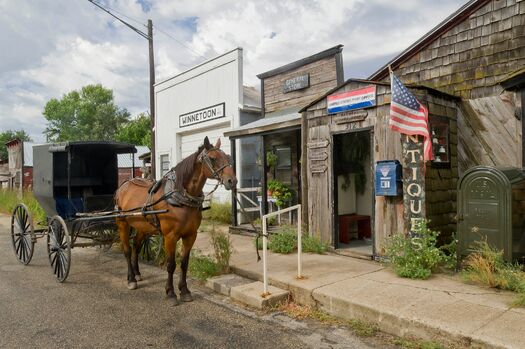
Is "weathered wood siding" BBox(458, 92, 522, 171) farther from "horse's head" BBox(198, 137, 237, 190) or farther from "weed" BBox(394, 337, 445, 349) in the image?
"horse's head" BBox(198, 137, 237, 190)

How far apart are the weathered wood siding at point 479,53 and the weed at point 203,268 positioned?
18.5 feet

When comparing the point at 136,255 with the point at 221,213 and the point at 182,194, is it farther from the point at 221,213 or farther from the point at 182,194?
the point at 221,213

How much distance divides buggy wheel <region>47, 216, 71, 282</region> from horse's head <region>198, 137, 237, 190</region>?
2666 millimetres

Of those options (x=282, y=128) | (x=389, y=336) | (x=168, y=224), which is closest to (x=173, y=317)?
(x=168, y=224)

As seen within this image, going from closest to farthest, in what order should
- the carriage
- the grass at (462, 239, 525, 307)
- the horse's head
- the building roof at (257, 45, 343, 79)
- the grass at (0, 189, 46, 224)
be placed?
the grass at (462, 239, 525, 307), the horse's head, the carriage, the building roof at (257, 45, 343, 79), the grass at (0, 189, 46, 224)

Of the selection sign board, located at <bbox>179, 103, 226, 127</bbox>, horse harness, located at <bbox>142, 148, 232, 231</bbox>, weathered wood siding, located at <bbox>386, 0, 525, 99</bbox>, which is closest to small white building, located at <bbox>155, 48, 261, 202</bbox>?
sign board, located at <bbox>179, 103, 226, 127</bbox>

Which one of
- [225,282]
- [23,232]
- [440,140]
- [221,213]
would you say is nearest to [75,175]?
[23,232]

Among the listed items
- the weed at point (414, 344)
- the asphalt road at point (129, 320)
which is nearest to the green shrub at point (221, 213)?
the asphalt road at point (129, 320)

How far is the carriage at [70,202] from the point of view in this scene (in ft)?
21.8

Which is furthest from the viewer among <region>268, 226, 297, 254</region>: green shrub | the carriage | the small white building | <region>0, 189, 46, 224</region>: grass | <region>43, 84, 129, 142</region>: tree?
<region>43, 84, 129, 142</region>: tree

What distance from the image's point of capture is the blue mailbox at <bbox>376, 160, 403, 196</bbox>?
249 inches

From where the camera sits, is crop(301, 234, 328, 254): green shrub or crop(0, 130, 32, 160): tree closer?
crop(301, 234, 328, 254): green shrub

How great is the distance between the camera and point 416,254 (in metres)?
5.75

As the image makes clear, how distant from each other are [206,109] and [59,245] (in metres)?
9.03
